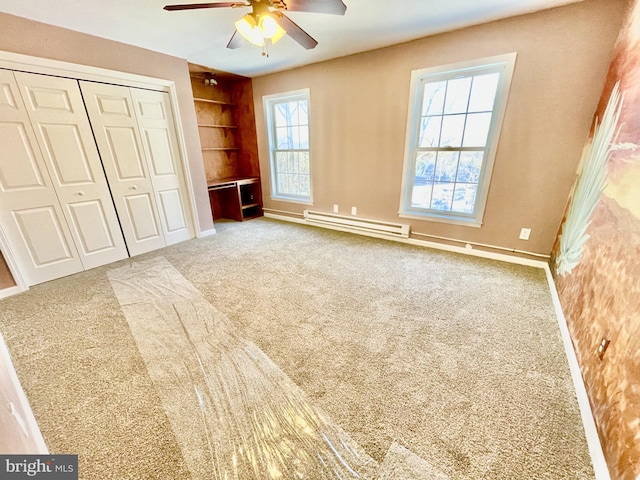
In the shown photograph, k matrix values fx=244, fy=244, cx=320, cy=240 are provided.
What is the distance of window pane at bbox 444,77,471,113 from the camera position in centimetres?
266

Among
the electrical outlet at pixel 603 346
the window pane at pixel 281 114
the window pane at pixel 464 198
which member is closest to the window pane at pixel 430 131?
the window pane at pixel 464 198

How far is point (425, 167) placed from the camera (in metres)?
3.08

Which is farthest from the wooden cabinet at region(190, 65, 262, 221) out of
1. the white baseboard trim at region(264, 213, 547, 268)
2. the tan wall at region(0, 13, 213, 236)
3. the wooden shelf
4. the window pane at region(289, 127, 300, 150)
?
the white baseboard trim at region(264, 213, 547, 268)

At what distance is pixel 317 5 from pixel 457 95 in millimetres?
1914

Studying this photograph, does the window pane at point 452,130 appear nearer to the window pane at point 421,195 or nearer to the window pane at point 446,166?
the window pane at point 446,166

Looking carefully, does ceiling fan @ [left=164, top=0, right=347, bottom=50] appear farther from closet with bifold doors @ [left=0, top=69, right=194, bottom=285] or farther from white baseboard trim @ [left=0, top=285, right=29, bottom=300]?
white baseboard trim @ [left=0, top=285, right=29, bottom=300]

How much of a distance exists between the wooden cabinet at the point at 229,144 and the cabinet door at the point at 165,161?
0.61 meters

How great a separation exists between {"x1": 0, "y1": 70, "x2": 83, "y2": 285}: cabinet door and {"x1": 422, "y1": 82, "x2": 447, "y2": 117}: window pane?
4.06m

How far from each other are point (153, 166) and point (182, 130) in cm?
64

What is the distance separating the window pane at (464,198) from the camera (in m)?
Result: 2.87

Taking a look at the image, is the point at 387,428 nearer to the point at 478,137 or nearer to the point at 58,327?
the point at 58,327

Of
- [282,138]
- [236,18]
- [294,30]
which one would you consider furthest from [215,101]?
[294,30]

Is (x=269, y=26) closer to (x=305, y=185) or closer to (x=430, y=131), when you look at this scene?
(x=430, y=131)

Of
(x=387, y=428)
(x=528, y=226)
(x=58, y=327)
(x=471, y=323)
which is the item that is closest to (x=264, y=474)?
(x=387, y=428)
